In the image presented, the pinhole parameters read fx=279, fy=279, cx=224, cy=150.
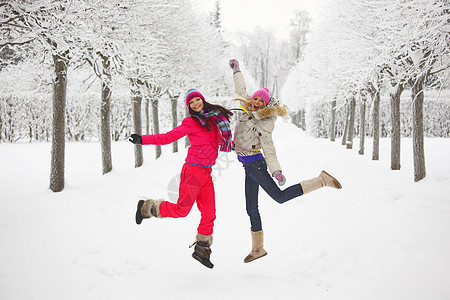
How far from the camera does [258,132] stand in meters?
3.13

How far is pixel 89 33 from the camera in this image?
450 cm

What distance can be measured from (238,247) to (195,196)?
1.33 meters

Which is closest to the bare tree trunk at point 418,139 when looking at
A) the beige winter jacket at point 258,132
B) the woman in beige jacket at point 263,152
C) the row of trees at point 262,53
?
the woman in beige jacket at point 263,152

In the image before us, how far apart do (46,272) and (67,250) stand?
0.51 metres

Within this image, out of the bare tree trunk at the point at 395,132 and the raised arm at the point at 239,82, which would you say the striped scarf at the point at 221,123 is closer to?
the raised arm at the point at 239,82

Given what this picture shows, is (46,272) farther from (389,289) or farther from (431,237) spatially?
(431,237)

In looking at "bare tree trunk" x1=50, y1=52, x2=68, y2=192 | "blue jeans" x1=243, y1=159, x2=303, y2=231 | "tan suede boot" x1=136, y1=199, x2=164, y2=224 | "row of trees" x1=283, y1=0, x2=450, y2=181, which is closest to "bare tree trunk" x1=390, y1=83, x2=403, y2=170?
"row of trees" x1=283, y1=0, x2=450, y2=181

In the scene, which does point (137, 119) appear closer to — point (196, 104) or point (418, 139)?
point (196, 104)

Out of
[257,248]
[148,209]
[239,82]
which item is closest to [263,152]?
[239,82]

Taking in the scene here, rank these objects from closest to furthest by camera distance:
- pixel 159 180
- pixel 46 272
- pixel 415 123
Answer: pixel 46 272, pixel 415 123, pixel 159 180

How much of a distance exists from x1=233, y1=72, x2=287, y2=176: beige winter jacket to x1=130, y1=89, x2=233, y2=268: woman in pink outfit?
0.67 ft

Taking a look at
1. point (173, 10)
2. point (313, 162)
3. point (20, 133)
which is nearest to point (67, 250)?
point (313, 162)

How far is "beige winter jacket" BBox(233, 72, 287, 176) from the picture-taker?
310 cm

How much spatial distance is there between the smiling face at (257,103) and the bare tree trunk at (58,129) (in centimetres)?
411
